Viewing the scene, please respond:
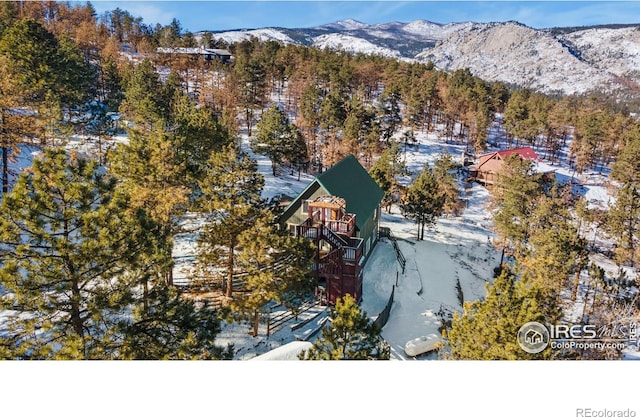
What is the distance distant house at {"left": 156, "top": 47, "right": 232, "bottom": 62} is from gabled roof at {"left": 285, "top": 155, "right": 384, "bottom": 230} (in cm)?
5433

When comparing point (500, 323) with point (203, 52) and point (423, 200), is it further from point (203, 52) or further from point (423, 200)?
point (203, 52)

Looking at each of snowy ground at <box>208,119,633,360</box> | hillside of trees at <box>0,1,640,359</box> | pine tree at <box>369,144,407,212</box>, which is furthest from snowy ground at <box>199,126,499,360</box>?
pine tree at <box>369,144,407,212</box>

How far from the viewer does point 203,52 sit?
72250 millimetres

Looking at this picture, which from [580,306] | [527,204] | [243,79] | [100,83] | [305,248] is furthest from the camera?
[100,83]

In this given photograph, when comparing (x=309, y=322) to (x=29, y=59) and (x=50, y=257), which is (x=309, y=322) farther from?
(x=29, y=59)

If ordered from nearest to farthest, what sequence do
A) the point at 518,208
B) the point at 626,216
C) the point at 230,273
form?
the point at 230,273
the point at 626,216
the point at 518,208

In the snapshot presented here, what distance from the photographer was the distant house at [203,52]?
220ft

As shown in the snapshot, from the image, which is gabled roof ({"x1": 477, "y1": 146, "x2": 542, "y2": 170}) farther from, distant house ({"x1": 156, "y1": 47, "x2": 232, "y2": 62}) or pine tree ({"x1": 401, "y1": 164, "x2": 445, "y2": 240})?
distant house ({"x1": 156, "y1": 47, "x2": 232, "y2": 62})

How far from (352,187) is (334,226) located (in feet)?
16.4

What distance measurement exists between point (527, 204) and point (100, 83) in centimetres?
5625

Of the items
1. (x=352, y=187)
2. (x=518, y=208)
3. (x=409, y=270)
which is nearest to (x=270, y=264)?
(x=352, y=187)

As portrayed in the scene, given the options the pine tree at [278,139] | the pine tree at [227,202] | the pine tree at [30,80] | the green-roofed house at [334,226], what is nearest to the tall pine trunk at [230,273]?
the pine tree at [227,202]

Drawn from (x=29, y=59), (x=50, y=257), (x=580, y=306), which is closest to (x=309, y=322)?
(x=50, y=257)

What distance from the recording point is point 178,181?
588 inches
